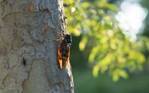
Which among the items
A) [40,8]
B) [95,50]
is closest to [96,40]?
[95,50]

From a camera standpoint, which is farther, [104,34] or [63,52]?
[104,34]

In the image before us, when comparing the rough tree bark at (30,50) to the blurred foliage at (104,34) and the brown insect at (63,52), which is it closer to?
the brown insect at (63,52)

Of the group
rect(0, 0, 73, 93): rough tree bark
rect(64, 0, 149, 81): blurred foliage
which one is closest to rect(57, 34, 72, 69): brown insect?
rect(0, 0, 73, 93): rough tree bark

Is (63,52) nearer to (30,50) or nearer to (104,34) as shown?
(30,50)

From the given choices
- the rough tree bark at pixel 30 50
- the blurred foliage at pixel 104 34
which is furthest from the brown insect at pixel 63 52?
the blurred foliage at pixel 104 34

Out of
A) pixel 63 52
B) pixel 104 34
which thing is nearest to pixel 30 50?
pixel 63 52

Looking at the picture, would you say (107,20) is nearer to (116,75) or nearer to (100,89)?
(116,75)
